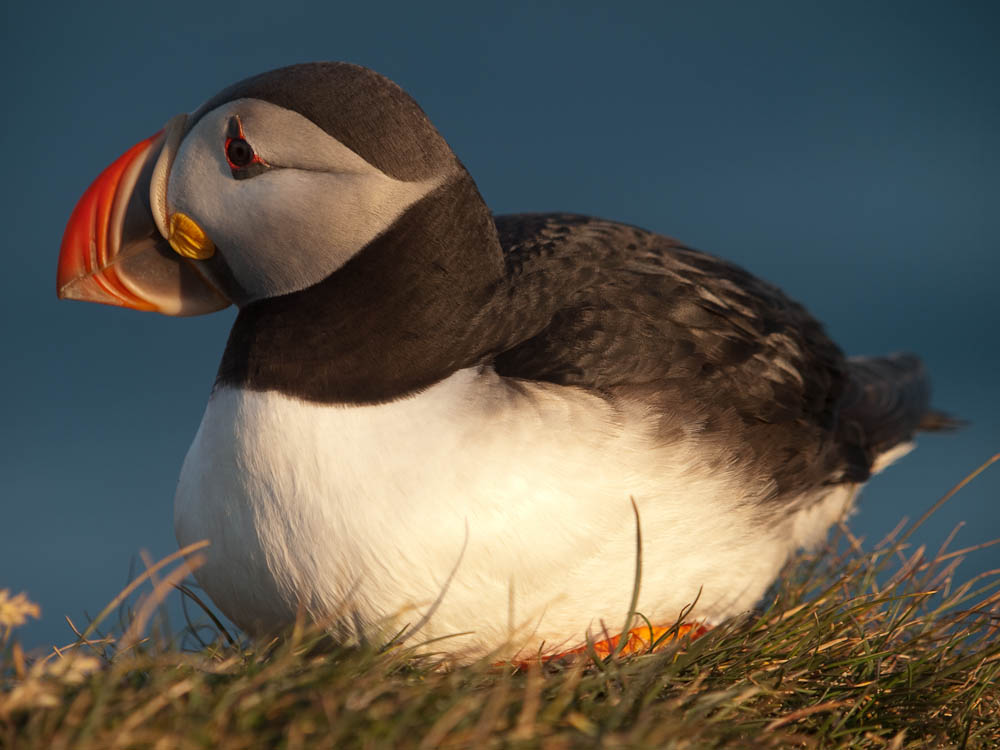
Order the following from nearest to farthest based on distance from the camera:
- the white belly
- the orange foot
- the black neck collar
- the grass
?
the grass < the white belly < the black neck collar < the orange foot

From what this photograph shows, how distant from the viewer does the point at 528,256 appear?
3863 millimetres

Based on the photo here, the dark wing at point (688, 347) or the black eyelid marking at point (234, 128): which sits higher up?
the black eyelid marking at point (234, 128)

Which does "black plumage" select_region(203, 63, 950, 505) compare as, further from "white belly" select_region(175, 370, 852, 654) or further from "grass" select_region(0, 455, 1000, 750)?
"grass" select_region(0, 455, 1000, 750)

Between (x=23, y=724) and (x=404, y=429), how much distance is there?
122 centimetres

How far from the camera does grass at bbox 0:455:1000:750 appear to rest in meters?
2.39

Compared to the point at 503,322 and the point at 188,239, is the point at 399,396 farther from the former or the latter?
the point at 188,239

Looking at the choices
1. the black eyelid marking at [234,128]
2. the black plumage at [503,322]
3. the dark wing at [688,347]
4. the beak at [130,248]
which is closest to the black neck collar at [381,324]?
the black plumage at [503,322]

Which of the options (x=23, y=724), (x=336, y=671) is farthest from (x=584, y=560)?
(x=23, y=724)

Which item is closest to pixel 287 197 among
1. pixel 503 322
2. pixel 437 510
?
pixel 503 322

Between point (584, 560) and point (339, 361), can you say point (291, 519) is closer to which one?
point (339, 361)

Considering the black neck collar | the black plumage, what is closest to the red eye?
the black plumage

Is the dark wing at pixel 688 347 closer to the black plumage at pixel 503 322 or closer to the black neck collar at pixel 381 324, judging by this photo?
the black plumage at pixel 503 322

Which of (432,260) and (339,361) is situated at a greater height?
(432,260)

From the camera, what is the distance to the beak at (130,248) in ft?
11.5
